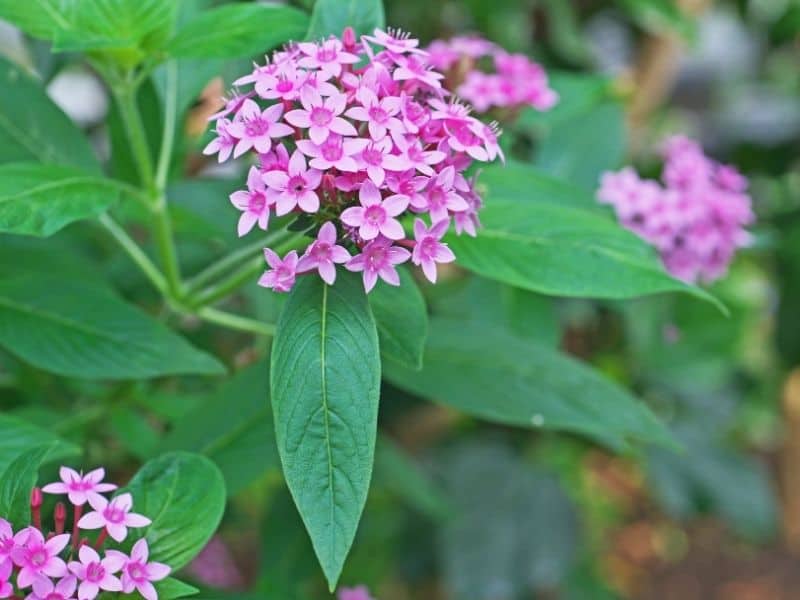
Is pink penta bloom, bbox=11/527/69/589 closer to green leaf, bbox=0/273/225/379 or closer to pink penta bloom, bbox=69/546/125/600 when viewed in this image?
pink penta bloom, bbox=69/546/125/600

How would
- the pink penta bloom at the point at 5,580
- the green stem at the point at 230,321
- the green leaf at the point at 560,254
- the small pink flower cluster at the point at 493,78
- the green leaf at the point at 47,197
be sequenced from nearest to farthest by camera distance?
the pink penta bloom at the point at 5,580, the green leaf at the point at 47,197, the green leaf at the point at 560,254, the green stem at the point at 230,321, the small pink flower cluster at the point at 493,78

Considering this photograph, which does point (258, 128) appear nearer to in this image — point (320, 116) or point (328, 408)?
point (320, 116)

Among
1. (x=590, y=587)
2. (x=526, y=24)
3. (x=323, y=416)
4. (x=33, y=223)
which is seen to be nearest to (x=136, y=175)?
(x=33, y=223)

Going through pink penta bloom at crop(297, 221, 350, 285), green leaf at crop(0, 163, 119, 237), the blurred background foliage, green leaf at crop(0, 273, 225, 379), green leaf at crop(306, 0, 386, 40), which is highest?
green leaf at crop(306, 0, 386, 40)

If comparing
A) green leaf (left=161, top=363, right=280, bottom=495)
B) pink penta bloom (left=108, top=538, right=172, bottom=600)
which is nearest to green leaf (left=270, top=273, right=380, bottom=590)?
pink penta bloom (left=108, top=538, right=172, bottom=600)

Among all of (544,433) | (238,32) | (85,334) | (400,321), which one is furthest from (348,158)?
(544,433)

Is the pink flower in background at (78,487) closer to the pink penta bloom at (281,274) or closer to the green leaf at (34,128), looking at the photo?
the pink penta bloom at (281,274)

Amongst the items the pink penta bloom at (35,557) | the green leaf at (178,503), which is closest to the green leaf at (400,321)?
the green leaf at (178,503)

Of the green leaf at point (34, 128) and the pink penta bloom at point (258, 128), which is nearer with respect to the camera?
the pink penta bloom at point (258, 128)
